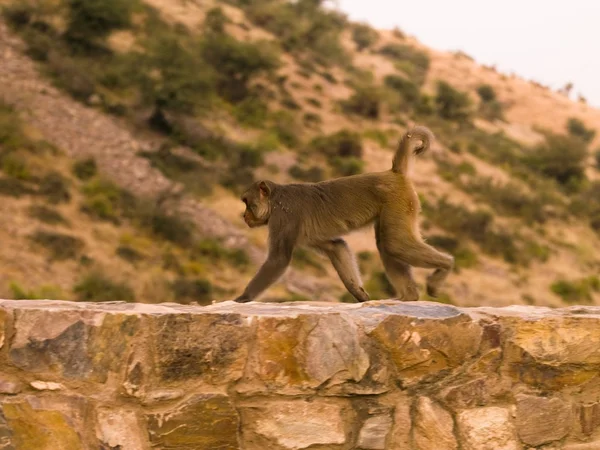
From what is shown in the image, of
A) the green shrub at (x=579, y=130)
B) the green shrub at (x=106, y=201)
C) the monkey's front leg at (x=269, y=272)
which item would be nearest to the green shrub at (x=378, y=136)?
the green shrub at (x=106, y=201)

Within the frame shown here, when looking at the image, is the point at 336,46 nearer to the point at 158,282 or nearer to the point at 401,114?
the point at 401,114

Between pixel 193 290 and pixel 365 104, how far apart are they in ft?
71.4

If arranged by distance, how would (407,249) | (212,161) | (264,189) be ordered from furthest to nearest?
(212,161)
(264,189)
(407,249)

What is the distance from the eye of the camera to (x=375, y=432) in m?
4.01

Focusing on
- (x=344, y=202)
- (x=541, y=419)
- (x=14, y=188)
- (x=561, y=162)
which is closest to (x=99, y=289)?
(x=14, y=188)

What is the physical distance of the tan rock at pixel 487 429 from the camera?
4.11 meters

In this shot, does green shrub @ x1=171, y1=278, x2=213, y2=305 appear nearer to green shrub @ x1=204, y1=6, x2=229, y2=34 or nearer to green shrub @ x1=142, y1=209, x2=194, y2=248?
green shrub @ x1=142, y1=209, x2=194, y2=248

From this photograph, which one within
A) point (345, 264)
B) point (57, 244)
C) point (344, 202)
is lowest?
point (57, 244)

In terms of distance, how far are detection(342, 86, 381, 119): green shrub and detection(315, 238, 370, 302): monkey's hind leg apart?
1347 inches

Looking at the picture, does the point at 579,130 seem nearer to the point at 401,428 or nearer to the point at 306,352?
the point at 401,428

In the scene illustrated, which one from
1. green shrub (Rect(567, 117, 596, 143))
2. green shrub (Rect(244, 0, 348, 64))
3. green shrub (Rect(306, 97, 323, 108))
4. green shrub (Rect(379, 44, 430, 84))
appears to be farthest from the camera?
green shrub (Rect(379, 44, 430, 84))

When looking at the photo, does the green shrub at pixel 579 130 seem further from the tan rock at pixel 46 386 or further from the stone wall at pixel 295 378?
the tan rock at pixel 46 386

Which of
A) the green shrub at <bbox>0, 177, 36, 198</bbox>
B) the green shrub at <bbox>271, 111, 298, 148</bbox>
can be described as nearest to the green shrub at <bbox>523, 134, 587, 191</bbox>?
the green shrub at <bbox>271, 111, 298, 148</bbox>

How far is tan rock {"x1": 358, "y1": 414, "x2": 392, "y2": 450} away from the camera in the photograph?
13.1 feet
